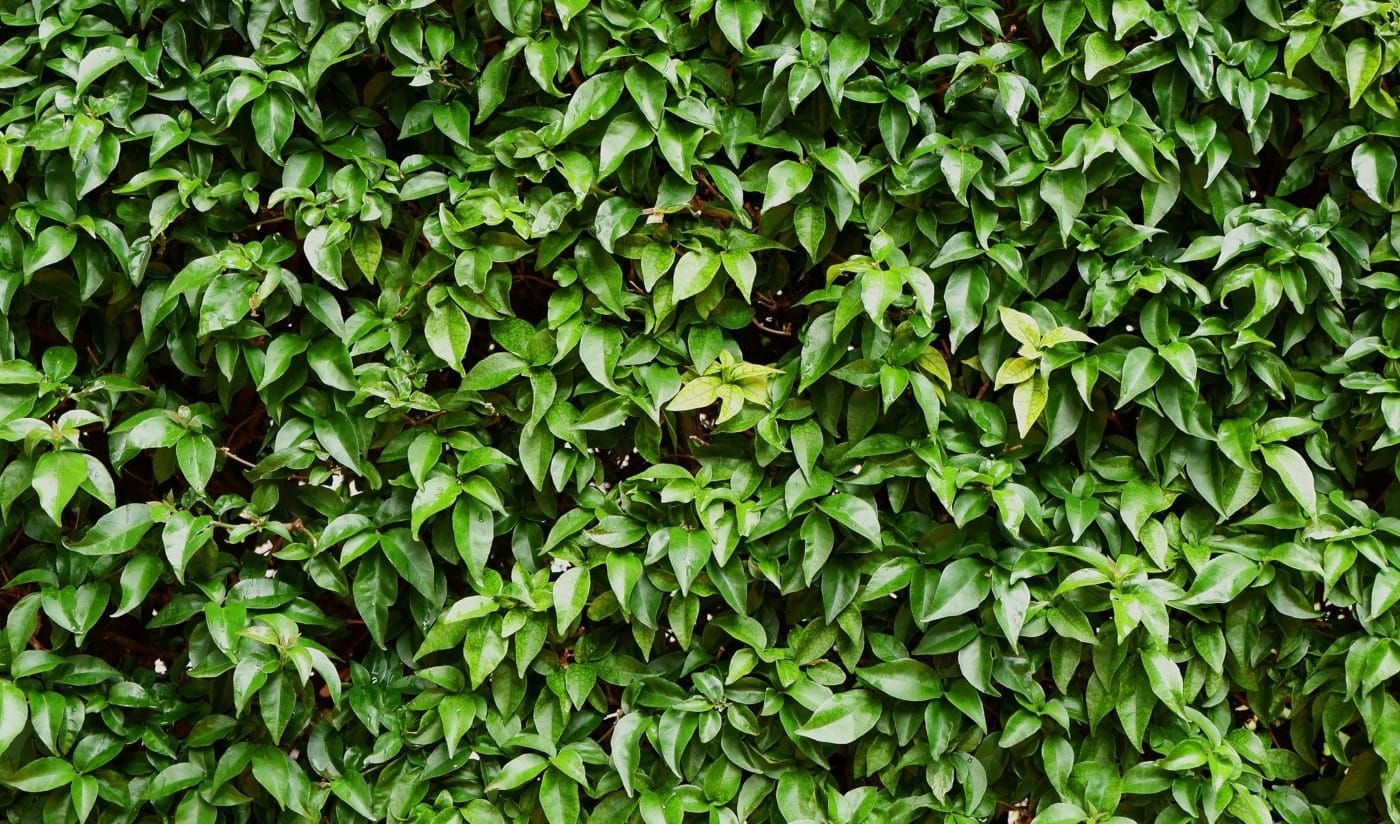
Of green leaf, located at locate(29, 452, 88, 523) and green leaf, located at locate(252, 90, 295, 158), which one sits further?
green leaf, located at locate(252, 90, 295, 158)

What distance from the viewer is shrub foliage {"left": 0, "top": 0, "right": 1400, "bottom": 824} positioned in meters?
1.90

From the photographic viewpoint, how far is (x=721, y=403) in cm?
202

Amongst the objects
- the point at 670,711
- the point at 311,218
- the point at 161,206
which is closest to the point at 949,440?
the point at 670,711

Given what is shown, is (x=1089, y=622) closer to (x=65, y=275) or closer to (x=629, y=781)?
(x=629, y=781)

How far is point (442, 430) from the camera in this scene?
77.7 inches

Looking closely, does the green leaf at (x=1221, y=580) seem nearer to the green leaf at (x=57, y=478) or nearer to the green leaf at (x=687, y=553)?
the green leaf at (x=687, y=553)

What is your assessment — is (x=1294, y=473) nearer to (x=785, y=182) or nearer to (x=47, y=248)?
(x=785, y=182)

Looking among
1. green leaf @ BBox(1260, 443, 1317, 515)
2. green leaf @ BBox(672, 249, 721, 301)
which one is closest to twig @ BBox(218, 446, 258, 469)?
green leaf @ BBox(672, 249, 721, 301)

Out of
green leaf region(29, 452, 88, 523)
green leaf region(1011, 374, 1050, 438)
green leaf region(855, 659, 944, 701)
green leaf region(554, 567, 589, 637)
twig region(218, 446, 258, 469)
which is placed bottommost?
green leaf region(855, 659, 944, 701)

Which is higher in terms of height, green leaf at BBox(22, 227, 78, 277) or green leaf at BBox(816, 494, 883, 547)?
green leaf at BBox(22, 227, 78, 277)

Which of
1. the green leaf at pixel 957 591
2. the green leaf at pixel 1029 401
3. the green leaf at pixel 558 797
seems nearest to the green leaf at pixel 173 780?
the green leaf at pixel 558 797

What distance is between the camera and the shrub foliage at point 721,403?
190 centimetres

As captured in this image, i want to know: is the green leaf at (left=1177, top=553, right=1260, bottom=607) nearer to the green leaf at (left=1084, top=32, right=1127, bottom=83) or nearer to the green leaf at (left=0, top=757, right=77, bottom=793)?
the green leaf at (left=1084, top=32, right=1127, bottom=83)

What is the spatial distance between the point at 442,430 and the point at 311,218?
15.4 inches
